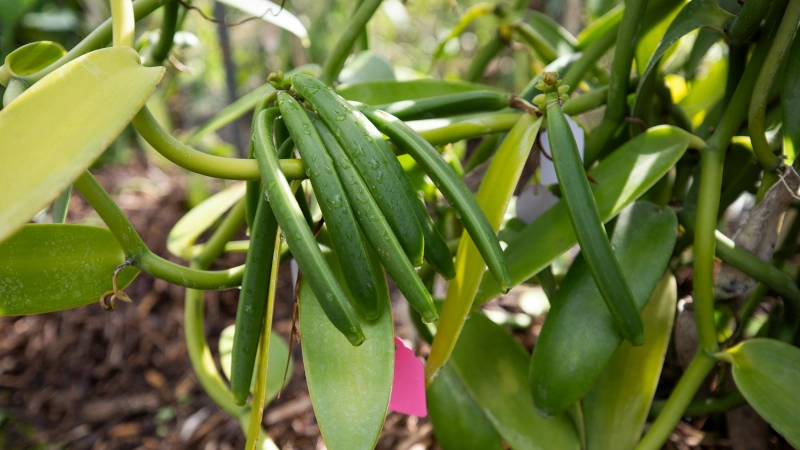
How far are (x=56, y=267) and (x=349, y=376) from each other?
286 millimetres

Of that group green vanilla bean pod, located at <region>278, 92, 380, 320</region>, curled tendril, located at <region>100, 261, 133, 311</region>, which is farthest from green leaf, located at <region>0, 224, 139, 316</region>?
green vanilla bean pod, located at <region>278, 92, 380, 320</region>

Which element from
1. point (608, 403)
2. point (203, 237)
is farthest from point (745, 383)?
point (203, 237)

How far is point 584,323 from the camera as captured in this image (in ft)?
1.68

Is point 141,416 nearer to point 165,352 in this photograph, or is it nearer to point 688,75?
point 165,352

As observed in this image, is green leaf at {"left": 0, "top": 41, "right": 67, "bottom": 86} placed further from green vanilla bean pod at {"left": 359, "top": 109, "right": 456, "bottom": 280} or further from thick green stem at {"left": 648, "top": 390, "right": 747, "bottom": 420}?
thick green stem at {"left": 648, "top": 390, "right": 747, "bottom": 420}

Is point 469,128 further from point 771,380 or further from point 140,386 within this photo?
point 140,386

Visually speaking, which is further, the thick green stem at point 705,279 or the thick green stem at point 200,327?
the thick green stem at point 200,327

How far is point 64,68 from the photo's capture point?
38cm

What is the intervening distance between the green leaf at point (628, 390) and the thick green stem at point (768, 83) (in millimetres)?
175

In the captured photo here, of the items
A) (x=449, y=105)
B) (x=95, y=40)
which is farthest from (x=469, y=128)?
(x=95, y=40)

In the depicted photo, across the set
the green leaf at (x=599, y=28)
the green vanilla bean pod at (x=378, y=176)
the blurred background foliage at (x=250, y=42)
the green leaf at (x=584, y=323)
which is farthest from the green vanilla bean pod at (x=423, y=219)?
the blurred background foliage at (x=250, y=42)

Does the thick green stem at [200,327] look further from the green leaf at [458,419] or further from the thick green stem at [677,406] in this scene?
the thick green stem at [677,406]

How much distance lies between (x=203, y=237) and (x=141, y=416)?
0.47 meters

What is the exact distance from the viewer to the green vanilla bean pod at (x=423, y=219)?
430 millimetres
